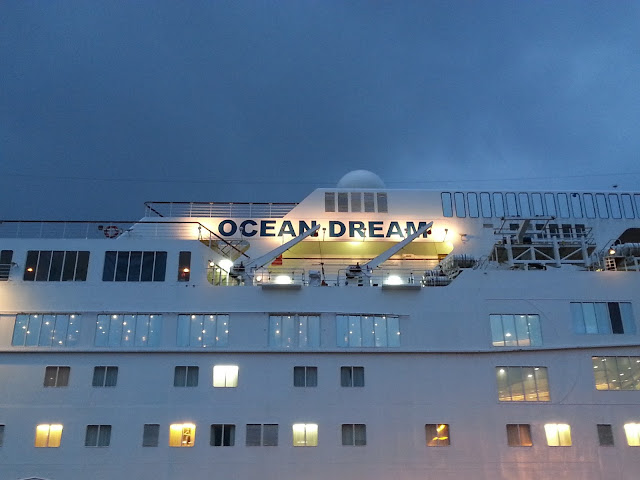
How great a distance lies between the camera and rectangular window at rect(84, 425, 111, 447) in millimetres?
22969

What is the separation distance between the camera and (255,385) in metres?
23.9

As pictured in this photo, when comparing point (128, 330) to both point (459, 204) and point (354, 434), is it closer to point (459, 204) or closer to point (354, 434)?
point (354, 434)

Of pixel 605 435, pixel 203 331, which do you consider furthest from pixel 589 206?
pixel 203 331

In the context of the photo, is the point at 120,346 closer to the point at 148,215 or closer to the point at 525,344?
the point at 148,215

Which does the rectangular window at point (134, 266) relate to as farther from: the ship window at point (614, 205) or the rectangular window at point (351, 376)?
the ship window at point (614, 205)

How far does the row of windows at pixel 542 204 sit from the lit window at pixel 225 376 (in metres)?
14.8

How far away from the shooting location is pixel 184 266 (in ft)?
84.8

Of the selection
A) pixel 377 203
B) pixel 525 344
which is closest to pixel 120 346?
pixel 377 203

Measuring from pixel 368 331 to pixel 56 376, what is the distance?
1306 cm

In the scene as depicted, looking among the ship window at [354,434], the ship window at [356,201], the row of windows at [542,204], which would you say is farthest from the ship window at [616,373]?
the ship window at [356,201]

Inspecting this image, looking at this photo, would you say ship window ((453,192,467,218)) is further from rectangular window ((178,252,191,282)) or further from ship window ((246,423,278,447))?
ship window ((246,423,278,447))

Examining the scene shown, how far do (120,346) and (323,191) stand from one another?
1323 centimetres

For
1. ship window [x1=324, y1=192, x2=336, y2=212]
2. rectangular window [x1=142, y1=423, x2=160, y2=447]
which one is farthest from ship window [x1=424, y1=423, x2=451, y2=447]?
ship window [x1=324, y1=192, x2=336, y2=212]

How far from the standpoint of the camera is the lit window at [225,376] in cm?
2397
